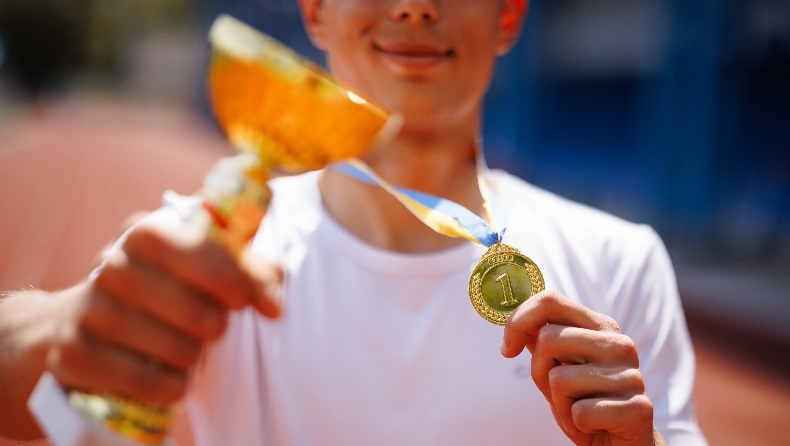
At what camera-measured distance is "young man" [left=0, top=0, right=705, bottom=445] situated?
148 centimetres

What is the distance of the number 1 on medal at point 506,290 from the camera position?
121 centimetres

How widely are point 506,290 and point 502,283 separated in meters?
0.01

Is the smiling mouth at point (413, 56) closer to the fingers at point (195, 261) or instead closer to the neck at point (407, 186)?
the neck at point (407, 186)

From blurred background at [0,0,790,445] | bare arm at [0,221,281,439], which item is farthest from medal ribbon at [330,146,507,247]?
blurred background at [0,0,790,445]

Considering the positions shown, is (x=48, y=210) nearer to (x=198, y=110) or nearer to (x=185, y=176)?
(x=185, y=176)

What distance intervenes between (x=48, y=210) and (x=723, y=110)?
36.9 ft

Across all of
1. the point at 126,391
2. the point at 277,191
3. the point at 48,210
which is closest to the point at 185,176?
the point at 48,210

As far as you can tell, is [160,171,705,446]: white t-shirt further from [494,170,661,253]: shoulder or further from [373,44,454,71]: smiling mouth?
[373,44,454,71]: smiling mouth

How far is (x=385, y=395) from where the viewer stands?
148cm

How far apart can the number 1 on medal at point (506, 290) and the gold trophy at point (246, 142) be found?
37 cm

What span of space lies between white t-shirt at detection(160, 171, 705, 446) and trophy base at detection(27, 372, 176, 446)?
0.65 metres

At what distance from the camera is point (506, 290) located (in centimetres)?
122

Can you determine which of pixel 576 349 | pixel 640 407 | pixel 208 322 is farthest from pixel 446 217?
pixel 208 322

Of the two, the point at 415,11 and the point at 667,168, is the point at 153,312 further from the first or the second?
the point at 667,168
